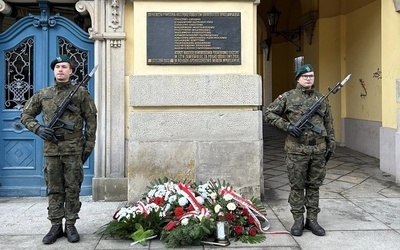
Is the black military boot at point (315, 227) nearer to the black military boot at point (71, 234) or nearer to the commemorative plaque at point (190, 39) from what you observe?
the commemorative plaque at point (190, 39)

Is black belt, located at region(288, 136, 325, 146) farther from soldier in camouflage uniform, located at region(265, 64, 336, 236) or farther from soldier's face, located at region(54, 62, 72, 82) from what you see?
soldier's face, located at region(54, 62, 72, 82)

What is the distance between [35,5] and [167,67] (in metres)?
2.61

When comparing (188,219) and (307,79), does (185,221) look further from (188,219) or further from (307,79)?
(307,79)

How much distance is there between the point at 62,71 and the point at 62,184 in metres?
1.28

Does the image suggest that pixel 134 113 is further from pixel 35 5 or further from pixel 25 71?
pixel 35 5

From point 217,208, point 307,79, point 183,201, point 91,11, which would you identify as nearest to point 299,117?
point 307,79

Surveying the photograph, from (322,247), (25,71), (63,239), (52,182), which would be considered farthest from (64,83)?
(322,247)

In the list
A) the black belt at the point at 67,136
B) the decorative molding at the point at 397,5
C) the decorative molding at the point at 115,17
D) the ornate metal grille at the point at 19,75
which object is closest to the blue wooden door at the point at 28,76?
the ornate metal grille at the point at 19,75

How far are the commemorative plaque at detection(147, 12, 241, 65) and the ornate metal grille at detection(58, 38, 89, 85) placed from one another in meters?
1.26

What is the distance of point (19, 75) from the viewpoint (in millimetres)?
6262

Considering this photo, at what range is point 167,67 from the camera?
5719 mm

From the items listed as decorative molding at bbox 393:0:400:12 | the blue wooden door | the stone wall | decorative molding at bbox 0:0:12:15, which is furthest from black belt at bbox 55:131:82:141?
decorative molding at bbox 393:0:400:12

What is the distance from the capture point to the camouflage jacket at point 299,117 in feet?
14.2

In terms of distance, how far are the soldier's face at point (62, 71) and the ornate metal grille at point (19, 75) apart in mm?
2295
